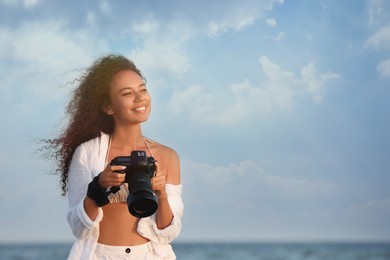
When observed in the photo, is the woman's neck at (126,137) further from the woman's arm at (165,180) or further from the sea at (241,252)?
the sea at (241,252)

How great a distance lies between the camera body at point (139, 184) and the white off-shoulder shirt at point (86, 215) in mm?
249

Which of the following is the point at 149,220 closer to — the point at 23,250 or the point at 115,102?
the point at 115,102

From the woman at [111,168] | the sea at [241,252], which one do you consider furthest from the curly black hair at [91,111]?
the sea at [241,252]

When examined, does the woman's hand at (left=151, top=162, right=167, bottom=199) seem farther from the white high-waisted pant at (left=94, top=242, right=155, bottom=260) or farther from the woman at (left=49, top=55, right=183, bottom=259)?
the white high-waisted pant at (left=94, top=242, right=155, bottom=260)

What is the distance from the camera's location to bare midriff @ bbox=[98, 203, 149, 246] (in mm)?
3127

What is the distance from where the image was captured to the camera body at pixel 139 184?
276cm

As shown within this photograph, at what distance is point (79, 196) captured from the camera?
3.14m

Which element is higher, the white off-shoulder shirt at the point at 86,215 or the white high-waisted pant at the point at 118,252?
the white off-shoulder shirt at the point at 86,215

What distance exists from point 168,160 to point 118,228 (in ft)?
1.27

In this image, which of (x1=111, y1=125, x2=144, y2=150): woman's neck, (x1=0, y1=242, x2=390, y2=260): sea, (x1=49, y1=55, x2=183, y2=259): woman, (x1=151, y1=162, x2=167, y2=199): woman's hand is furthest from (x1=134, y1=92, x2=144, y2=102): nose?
(x1=0, y1=242, x2=390, y2=260): sea

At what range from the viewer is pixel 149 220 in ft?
10.2

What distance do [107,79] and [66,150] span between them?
0.39 metres

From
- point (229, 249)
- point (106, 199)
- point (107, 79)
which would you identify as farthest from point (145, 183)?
point (229, 249)

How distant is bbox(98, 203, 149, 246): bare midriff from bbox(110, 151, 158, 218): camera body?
25 centimetres
